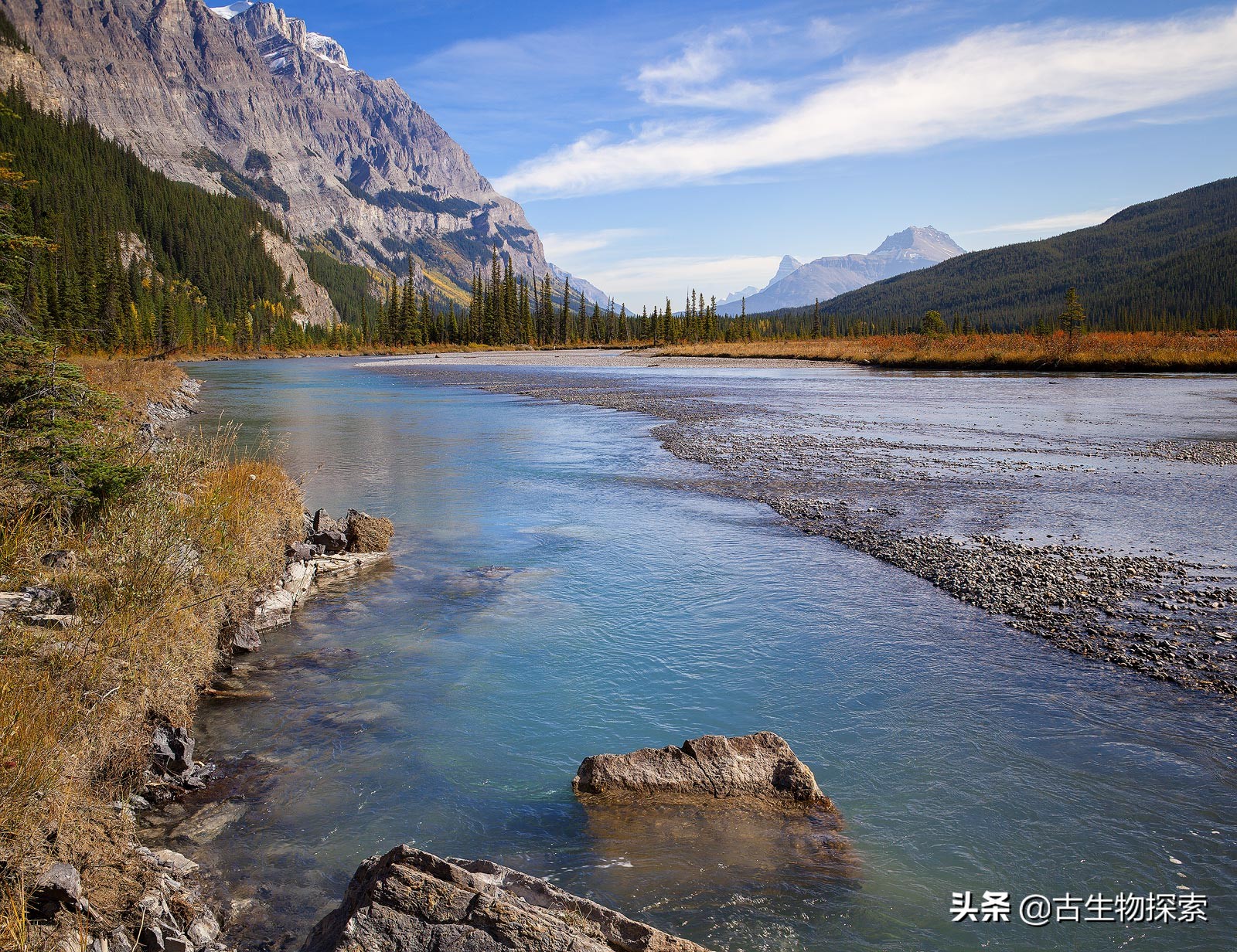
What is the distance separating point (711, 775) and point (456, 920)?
120 inches

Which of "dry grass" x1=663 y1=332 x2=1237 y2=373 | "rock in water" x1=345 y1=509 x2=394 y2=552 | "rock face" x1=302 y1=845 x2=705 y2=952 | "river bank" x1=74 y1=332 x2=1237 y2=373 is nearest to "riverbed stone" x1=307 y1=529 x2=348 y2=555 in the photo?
"rock in water" x1=345 y1=509 x2=394 y2=552

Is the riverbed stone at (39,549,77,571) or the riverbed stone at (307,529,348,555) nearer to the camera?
the riverbed stone at (39,549,77,571)

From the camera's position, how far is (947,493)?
18.2 m

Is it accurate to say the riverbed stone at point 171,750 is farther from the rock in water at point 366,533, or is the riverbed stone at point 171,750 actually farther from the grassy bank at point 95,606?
the rock in water at point 366,533

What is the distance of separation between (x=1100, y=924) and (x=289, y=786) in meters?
6.59

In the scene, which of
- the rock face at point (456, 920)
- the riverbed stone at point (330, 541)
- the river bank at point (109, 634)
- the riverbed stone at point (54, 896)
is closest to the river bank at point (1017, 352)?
the riverbed stone at point (330, 541)

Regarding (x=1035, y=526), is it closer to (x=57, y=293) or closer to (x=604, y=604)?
(x=604, y=604)

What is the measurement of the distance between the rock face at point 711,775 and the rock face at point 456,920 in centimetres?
220

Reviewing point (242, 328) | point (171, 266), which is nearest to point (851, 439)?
point (242, 328)

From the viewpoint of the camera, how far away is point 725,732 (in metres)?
7.91

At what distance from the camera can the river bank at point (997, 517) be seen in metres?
9.69

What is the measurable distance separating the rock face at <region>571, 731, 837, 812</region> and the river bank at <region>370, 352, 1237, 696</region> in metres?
5.03

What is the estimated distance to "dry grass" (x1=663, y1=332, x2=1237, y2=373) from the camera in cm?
6097

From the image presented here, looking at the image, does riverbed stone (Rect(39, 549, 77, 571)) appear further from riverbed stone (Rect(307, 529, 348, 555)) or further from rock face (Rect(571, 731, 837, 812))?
rock face (Rect(571, 731, 837, 812))
